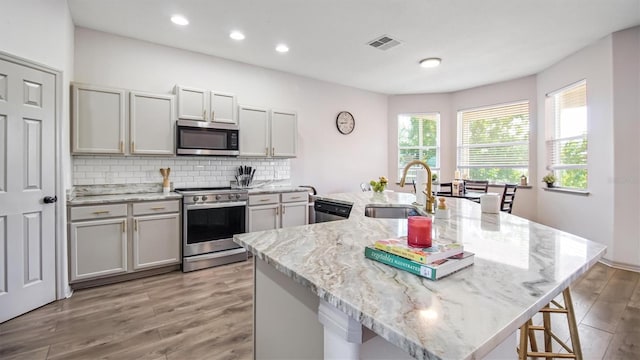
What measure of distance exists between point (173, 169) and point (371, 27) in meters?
2.96

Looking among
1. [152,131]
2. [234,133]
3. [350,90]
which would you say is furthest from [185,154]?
[350,90]

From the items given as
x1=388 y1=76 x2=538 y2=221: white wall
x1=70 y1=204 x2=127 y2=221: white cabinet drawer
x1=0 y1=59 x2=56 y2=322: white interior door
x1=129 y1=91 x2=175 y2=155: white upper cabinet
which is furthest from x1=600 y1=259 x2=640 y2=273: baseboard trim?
x1=0 y1=59 x2=56 y2=322: white interior door

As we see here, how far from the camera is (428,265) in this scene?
35.4 inches

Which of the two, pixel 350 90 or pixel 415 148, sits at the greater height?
pixel 350 90

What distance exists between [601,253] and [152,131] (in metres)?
3.86

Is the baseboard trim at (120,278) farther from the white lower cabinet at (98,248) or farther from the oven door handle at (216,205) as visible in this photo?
the oven door handle at (216,205)

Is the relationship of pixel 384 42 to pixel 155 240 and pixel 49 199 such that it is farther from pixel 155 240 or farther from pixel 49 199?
pixel 49 199

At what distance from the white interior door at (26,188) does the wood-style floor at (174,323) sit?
0.23 meters

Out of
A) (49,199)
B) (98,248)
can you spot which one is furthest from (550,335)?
(49,199)

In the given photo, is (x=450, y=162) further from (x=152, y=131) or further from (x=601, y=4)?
(x=152, y=131)

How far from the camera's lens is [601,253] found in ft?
3.93

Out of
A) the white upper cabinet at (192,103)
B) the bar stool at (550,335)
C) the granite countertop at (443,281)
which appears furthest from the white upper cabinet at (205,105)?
the bar stool at (550,335)

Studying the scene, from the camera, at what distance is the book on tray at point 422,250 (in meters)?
0.93

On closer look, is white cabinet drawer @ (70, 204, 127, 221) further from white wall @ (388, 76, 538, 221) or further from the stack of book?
white wall @ (388, 76, 538, 221)
